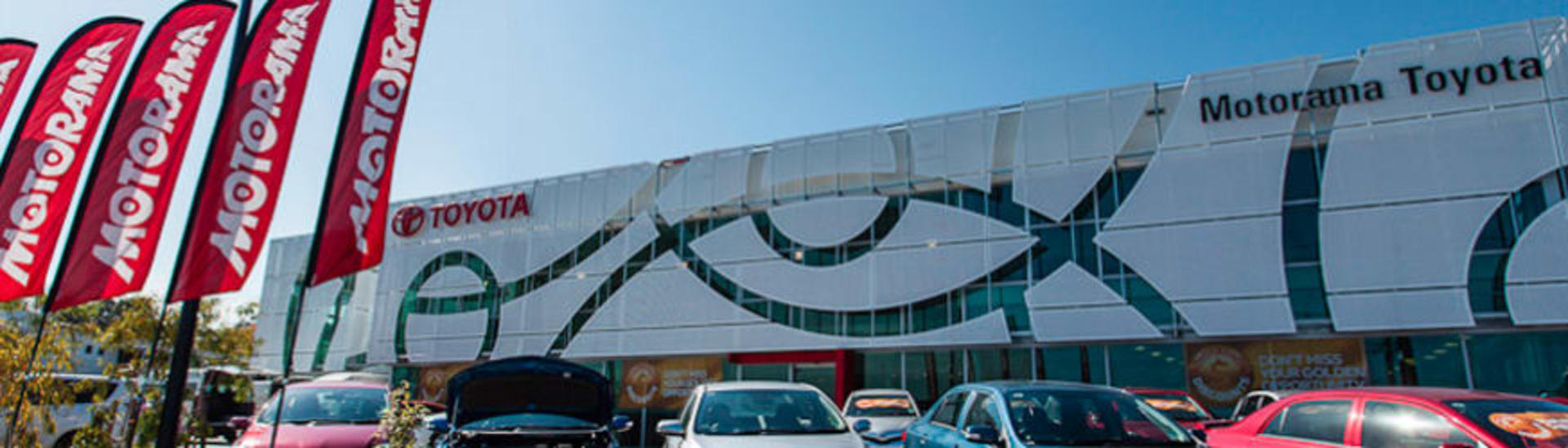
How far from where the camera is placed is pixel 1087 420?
22.9 feet

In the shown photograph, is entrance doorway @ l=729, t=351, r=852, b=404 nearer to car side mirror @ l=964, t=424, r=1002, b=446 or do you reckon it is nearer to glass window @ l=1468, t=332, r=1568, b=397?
glass window @ l=1468, t=332, r=1568, b=397

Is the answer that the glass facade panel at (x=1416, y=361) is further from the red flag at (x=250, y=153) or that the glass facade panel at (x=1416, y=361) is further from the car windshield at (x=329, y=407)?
the red flag at (x=250, y=153)

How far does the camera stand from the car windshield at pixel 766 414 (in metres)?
7.97

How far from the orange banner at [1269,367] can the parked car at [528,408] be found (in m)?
13.4

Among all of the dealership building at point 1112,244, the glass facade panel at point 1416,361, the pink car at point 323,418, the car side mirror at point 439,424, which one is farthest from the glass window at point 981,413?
the glass facade panel at point 1416,361

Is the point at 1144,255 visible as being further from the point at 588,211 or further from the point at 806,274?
the point at 588,211

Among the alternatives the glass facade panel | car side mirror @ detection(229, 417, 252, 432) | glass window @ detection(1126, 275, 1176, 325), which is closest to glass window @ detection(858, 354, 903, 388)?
glass window @ detection(1126, 275, 1176, 325)

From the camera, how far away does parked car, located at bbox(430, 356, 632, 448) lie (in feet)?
30.2

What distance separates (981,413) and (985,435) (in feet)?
2.58

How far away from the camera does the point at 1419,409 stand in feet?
20.6

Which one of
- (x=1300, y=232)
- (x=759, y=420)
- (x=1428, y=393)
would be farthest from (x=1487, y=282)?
(x=759, y=420)

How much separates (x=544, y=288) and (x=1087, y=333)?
15.8m

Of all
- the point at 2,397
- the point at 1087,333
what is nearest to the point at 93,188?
the point at 2,397

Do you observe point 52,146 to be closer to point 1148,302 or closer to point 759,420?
point 759,420
